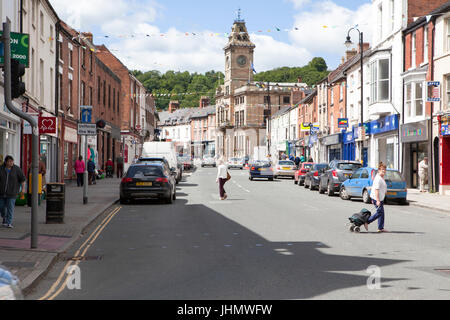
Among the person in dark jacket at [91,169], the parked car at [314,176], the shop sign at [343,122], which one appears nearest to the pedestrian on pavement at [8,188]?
the person in dark jacket at [91,169]

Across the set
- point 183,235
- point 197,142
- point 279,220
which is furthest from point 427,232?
point 197,142

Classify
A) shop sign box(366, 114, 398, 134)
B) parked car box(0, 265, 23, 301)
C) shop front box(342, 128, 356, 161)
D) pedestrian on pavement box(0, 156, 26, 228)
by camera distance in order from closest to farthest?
parked car box(0, 265, 23, 301)
pedestrian on pavement box(0, 156, 26, 228)
shop sign box(366, 114, 398, 134)
shop front box(342, 128, 356, 161)

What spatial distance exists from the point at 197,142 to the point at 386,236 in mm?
125691

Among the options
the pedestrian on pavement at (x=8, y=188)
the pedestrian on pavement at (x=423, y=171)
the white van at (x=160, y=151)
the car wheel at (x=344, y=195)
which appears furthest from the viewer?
A: the white van at (x=160, y=151)

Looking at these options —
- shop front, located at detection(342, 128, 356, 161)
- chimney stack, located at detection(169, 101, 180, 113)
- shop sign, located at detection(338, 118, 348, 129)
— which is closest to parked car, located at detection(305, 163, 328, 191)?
shop front, located at detection(342, 128, 356, 161)

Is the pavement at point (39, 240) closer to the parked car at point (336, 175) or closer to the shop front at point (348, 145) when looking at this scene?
the parked car at point (336, 175)

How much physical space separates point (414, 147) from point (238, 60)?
91383 mm

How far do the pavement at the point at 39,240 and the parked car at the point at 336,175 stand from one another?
11776 mm

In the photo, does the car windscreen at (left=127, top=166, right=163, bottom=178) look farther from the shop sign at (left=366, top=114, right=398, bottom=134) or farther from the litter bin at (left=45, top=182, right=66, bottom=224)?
the shop sign at (left=366, top=114, right=398, bottom=134)

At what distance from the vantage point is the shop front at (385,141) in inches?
1391

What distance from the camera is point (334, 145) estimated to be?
56281 mm

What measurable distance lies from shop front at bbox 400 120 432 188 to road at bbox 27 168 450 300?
13286 millimetres

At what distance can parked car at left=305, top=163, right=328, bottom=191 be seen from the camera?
31.7 metres
